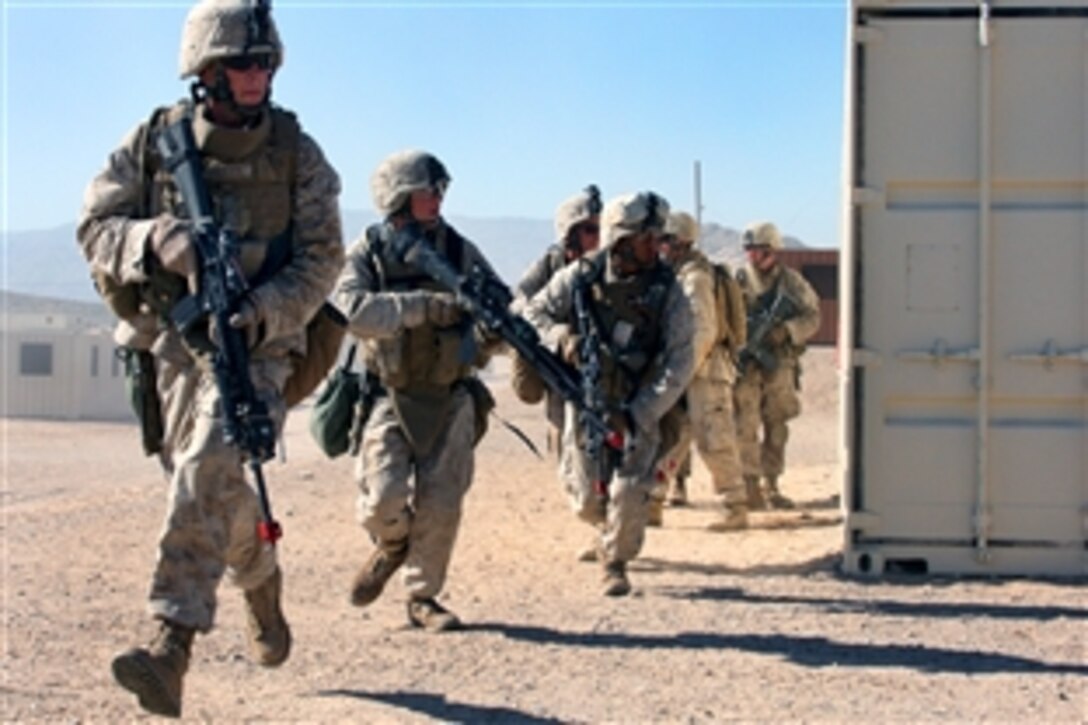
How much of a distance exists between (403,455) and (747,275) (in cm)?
586

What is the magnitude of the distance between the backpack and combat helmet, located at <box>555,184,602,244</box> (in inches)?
61.4

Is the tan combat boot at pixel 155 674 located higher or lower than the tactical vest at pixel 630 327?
lower

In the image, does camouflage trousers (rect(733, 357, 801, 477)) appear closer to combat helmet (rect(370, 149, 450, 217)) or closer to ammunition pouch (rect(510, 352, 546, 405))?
ammunition pouch (rect(510, 352, 546, 405))

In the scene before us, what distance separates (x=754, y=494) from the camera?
11.9 m

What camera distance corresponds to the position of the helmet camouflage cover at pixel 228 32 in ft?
16.9

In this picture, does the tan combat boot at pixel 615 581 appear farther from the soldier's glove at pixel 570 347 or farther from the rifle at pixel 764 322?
the rifle at pixel 764 322

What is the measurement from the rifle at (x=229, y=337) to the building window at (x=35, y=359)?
24226mm

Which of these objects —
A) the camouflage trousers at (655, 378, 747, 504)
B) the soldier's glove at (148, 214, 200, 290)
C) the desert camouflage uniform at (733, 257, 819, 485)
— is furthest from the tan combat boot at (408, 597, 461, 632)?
the desert camouflage uniform at (733, 257, 819, 485)

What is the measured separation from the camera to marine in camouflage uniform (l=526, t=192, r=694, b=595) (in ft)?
24.9

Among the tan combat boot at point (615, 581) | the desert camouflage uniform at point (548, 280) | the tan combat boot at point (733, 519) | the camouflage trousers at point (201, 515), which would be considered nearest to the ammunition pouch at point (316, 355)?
the camouflage trousers at point (201, 515)

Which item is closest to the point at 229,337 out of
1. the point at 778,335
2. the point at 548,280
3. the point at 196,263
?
the point at 196,263

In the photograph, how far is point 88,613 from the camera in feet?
23.7

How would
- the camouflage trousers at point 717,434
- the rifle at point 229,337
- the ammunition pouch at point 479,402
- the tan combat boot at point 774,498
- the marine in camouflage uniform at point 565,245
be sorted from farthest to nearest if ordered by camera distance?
the tan combat boot at point 774,498 < the camouflage trousers at point 717,434 < the marine in camouflage uniform at point 565,245 < the ammunition pouch at point 479,402 < the rifle at point 229,337

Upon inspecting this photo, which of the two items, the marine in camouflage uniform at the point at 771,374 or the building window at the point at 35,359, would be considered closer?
the marine in camouflage uniform at the point at 771,374
